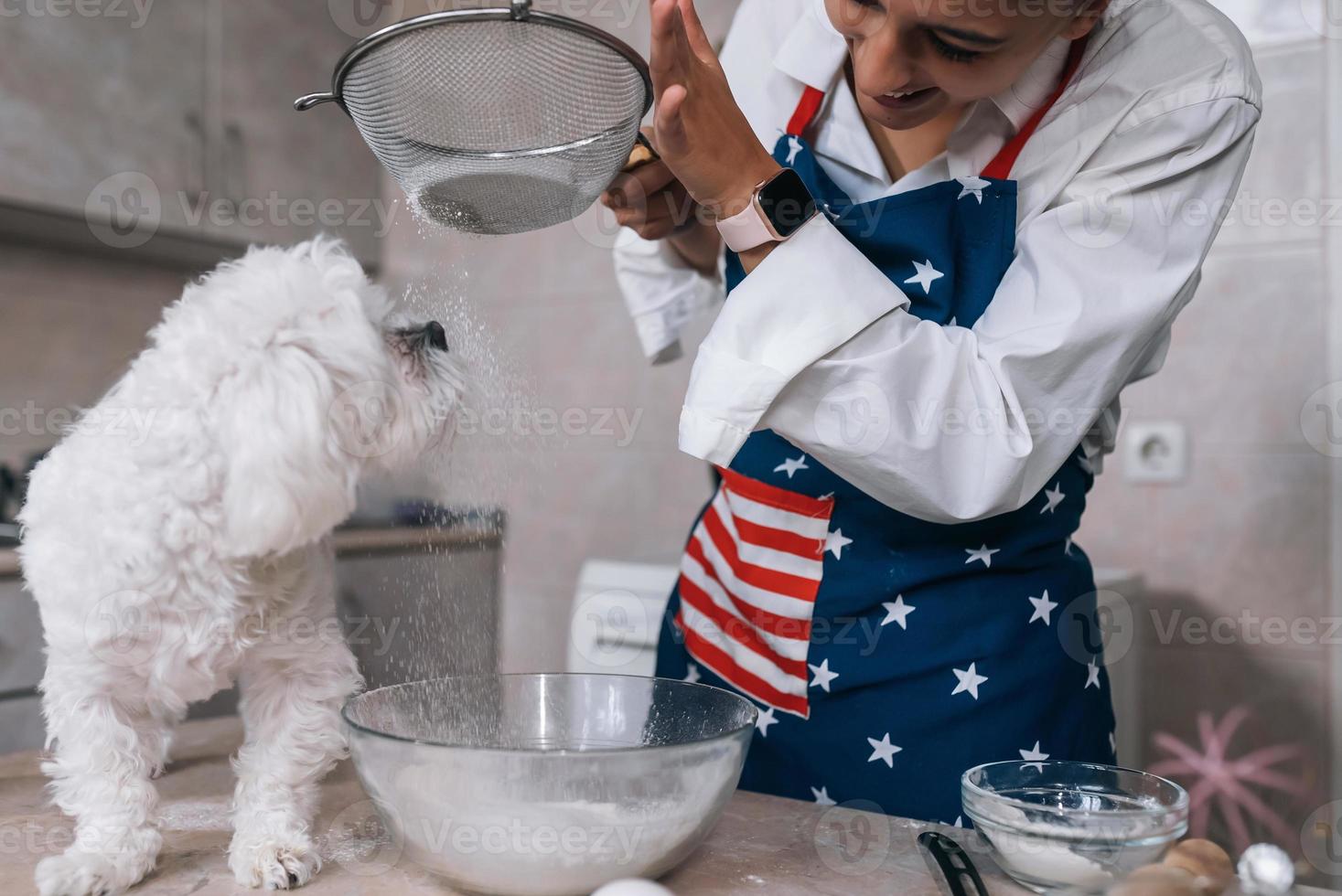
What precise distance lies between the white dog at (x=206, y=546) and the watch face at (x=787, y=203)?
34 centimetres

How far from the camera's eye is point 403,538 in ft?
7.65

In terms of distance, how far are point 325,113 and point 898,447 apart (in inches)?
84.5

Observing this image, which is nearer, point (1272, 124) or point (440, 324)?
point (440, 324)

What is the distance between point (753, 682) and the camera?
1011mm

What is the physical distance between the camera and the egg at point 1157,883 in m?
0.52

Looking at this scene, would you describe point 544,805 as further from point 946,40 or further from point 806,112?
point 806,112

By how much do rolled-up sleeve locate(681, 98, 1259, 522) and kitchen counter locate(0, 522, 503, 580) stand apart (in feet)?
4.88

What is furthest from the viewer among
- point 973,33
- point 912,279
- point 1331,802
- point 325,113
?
point 325,113

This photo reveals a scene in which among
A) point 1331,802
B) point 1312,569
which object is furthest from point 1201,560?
point 1331,802

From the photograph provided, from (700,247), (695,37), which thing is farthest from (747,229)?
(700,247)

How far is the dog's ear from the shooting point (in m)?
0.74

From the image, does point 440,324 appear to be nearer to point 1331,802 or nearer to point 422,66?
Answer: point 422,66

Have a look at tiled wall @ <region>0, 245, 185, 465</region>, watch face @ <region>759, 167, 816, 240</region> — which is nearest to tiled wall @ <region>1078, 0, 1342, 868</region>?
watch face @ <region>759, 167, 816, 240</region>

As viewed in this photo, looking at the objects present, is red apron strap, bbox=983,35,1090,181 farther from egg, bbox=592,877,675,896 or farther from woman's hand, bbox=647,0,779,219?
egg, bbox=592,877,675,896
